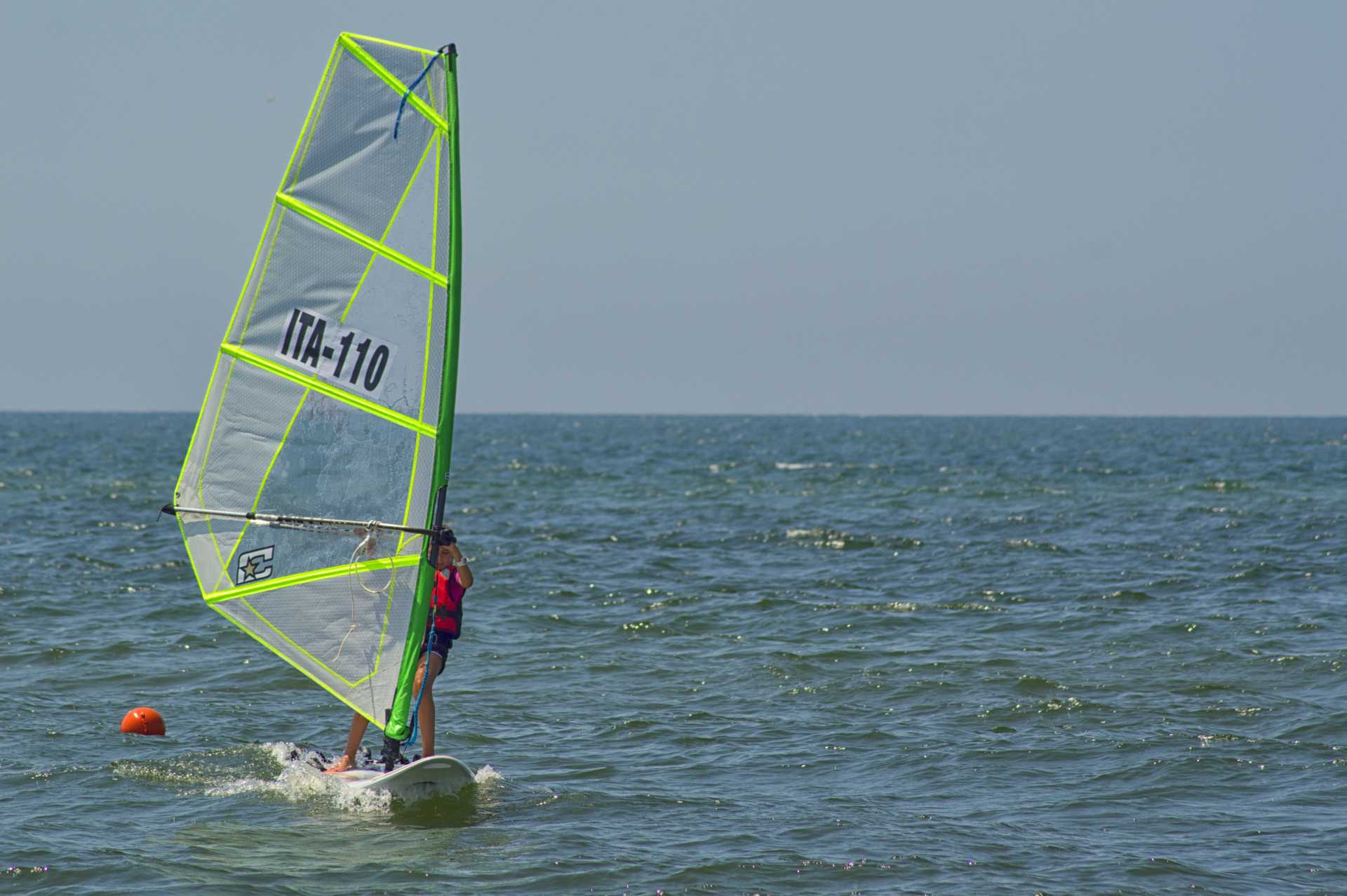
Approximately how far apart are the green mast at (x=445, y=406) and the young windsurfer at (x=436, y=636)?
0.49 feet

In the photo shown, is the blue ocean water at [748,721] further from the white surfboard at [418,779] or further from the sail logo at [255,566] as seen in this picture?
the sail logo at [255,566]

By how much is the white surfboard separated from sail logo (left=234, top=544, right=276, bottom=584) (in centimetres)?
180

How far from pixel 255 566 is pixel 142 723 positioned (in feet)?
11.8

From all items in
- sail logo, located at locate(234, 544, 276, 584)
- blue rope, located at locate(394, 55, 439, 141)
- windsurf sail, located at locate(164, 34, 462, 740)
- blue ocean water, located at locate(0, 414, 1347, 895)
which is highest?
blue rope, located at locate(394, 55, 439, 141)

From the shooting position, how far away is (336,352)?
10352 mm

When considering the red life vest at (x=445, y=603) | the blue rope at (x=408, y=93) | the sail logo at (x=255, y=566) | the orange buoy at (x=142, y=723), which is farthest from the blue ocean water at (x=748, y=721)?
the blue rope at (x=408, y=93)

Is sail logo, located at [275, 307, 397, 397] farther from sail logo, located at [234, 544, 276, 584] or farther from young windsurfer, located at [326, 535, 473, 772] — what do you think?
young windsurfer, located at [326, 535, 473, 772]

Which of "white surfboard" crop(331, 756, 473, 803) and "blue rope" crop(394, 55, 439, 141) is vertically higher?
"blue rope" crop(394, 55, 439, 141)

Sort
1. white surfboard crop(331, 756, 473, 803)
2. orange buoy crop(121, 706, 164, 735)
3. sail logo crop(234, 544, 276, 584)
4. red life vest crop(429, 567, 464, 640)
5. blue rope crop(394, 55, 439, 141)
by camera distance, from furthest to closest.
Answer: orange buoy crop(121, 706, 164, 735) < red life vest crop(429, 567, 464, 640) < white surfboard crop(331, 756, 473, 803) < sail logo crop(234, 544, 276, 584) < blue rope crop(394, 55, 439, 141)

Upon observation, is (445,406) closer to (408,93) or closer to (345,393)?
(345,393)

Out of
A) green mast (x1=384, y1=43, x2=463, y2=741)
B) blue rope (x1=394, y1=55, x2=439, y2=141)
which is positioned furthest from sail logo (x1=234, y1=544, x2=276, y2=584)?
blue rope (x1=394, y1=55, x2=439, y2=141)

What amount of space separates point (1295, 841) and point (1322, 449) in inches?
2728

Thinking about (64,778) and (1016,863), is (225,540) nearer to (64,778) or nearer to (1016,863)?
(64,778)

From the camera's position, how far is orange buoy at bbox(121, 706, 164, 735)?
1320 cm
